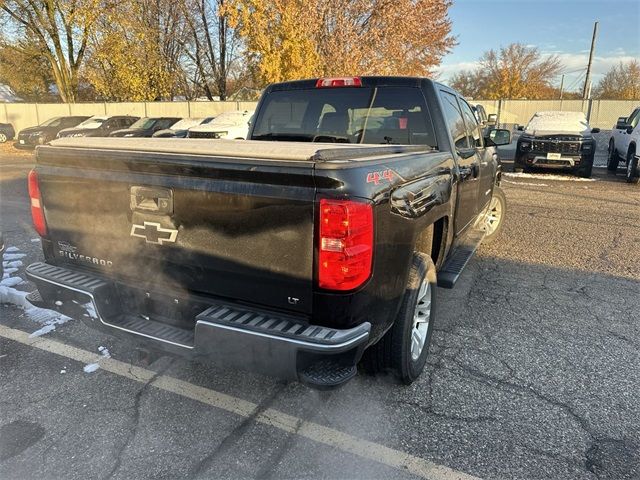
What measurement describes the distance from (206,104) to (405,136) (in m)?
25.3

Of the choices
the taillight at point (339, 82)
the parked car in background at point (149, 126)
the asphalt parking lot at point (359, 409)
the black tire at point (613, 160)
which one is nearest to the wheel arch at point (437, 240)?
the asphalt parking lot at point (359, 409)

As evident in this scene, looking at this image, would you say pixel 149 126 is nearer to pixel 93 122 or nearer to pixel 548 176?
pixel 93 122

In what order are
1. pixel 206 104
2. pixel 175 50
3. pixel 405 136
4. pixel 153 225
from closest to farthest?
pixel 153 225, pixel 405 136, pixel 206 104, pixel 175 50

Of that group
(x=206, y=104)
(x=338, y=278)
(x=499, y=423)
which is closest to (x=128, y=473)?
(x=338, y=278)

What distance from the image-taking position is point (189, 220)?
93.9 inches

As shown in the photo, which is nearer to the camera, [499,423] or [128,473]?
[128,473]

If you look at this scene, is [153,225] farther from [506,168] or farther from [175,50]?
[175,50]

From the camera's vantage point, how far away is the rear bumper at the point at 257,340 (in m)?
2.11

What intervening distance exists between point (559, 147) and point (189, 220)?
41.0 feet

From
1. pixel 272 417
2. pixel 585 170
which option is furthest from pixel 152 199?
pixel 585 170

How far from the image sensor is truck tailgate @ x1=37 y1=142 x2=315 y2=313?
217 centimetres

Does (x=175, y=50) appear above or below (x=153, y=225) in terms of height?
above

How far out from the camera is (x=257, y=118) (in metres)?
4.51

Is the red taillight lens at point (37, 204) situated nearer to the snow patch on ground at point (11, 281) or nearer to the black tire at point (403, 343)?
the snow patch on ground at point (11, 281)
